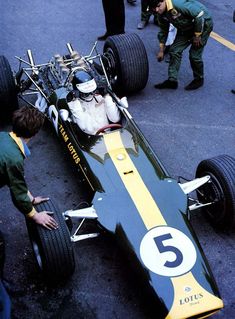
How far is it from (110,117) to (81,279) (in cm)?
191

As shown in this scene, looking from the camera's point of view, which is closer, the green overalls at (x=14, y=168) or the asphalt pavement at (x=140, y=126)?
the green overalls at (x=14, y=168)

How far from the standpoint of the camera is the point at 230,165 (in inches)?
185

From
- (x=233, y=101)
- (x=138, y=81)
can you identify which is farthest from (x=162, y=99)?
(x=233, y=101)

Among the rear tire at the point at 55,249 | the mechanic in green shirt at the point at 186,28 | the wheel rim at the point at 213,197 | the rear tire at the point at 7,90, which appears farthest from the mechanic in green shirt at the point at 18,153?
the mechanic in green shirt at the point at 186,28

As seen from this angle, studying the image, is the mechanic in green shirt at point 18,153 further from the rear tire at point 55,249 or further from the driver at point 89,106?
the driver at point 89,106

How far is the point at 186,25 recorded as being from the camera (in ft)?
22.2

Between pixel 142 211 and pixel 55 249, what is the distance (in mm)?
837

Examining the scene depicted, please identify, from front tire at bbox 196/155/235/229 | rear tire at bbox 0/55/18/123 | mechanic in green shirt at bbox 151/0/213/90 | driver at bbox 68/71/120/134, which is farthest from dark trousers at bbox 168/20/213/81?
front tire at bbox 196/155/235/229

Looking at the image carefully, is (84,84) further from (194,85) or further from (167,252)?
(194,85)

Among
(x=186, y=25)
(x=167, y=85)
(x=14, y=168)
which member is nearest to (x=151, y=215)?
(x=14, y=168)

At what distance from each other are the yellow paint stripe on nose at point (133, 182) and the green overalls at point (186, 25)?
2.42 m

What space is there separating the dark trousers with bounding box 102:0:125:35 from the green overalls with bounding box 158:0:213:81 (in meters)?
1.40

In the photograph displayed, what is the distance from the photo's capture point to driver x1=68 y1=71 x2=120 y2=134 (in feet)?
17.7

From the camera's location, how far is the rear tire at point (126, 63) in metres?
6.79
